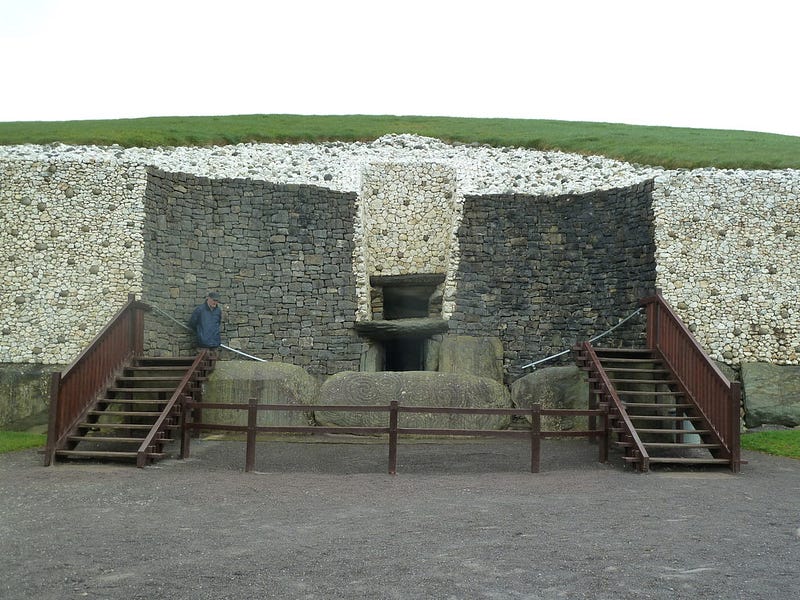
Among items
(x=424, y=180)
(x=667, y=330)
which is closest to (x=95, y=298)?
(x=424, y=180)

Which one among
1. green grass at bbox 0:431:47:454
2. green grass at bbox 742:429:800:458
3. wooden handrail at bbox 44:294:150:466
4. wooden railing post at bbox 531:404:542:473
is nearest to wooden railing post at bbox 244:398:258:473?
wooden handrail at bbox 44:294:150:466

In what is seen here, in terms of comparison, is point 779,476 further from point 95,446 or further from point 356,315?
point 95,446

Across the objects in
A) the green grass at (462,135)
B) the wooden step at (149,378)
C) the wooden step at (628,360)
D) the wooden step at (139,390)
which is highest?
the green grass at (462,135)

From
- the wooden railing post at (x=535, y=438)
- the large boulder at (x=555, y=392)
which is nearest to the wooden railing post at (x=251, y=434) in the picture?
the wooden railing post at (x=535, y=438)

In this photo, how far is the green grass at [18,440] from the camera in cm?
1294

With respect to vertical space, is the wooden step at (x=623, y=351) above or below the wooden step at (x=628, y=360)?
above

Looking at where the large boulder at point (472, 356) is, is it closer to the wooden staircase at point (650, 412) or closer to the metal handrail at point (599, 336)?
the metal handrail at point (599, 336)

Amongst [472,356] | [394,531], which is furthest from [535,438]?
[472,356]

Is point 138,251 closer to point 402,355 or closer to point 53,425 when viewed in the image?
point 53,425

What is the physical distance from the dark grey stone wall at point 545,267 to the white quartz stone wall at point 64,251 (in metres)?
6.26

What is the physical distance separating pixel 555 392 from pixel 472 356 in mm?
1745

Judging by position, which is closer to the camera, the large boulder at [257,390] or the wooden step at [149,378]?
the wooden step at [149,378]

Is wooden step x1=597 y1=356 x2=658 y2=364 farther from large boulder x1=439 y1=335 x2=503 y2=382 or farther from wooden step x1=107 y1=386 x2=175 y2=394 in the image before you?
wooden step x1=107 y1=386 x2=175 y2=394

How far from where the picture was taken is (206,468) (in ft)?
37.1
